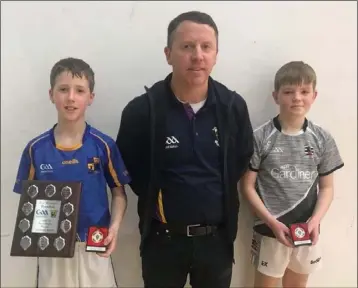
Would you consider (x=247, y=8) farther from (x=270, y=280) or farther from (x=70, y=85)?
(x=270, y=280)

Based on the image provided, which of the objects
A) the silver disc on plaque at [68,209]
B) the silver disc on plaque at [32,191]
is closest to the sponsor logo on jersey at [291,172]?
the silver disc on plaque at [68,209]

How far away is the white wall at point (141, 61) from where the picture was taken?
1.55m

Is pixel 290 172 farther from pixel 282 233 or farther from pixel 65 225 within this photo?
pixel 65 225

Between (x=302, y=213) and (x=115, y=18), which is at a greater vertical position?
(x=115, y=18)

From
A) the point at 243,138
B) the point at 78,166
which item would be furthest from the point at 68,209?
the point at 243,138

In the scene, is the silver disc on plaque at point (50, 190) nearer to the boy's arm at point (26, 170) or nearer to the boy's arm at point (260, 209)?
the boy's arm at point (26, 170)

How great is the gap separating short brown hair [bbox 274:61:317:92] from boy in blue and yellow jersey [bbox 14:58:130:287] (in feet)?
2.22

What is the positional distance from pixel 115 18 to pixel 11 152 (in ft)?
2.25

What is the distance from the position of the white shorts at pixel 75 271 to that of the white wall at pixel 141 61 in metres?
0.29

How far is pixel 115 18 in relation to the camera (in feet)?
5.11

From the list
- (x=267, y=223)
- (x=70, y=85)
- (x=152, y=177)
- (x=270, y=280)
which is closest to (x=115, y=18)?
(x=70, y=85)

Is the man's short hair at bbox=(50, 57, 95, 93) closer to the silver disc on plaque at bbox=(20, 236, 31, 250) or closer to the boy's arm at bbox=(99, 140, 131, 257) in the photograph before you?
the boy's arm at bbox=(99, 140, 131, 257)

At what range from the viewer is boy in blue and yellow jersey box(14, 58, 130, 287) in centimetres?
132

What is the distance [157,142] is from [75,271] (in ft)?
1.74
